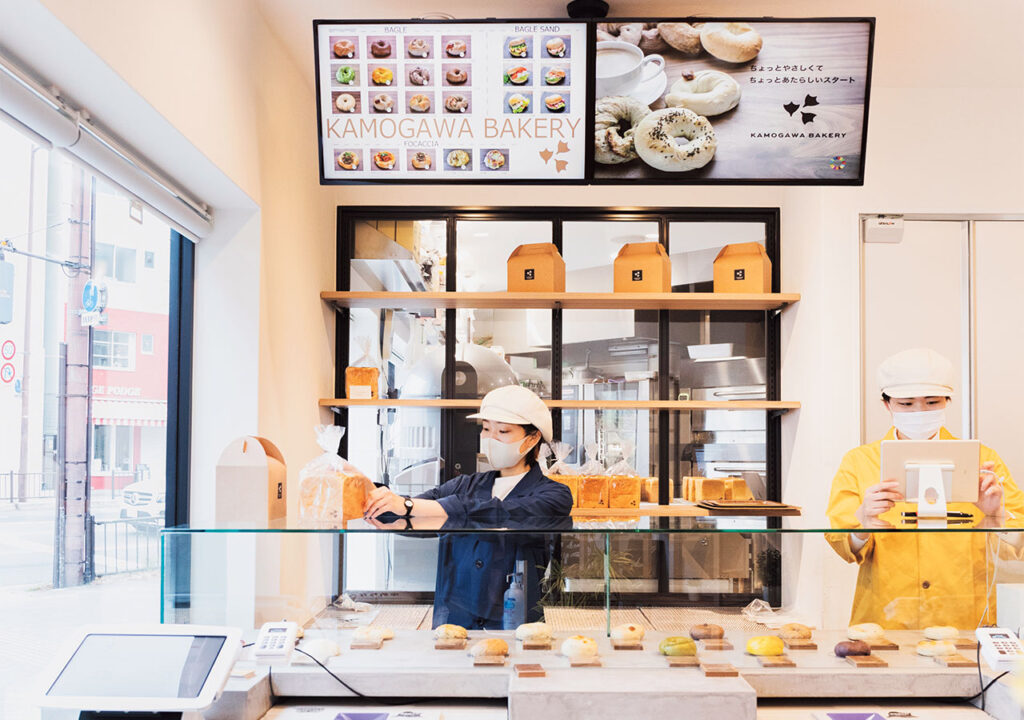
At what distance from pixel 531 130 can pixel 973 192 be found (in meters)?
2.49

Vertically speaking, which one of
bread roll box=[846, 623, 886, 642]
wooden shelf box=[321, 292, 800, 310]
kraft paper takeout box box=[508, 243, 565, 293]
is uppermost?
kraft paper takeout box box=[508, 243, 565, 293]

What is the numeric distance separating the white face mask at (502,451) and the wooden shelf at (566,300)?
1958 millimetres

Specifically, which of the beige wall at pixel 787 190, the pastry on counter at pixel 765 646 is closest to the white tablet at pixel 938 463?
the pastry on counter at pixel 765 646

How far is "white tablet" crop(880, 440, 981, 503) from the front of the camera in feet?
6.76

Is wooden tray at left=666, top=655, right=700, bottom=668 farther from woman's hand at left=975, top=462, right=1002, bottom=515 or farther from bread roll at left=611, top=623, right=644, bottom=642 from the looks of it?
woman's hand at left=975, top=462, right=1002, bottom=515

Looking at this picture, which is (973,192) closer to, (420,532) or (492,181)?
(492,181)

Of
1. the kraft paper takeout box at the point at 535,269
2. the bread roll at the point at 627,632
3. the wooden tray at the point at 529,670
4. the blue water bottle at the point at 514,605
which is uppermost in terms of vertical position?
the kraft paper takeout box at the point at 535,269

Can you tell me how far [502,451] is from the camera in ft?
8.28

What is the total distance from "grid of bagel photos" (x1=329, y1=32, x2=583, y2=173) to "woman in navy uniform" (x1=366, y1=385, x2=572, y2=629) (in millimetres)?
916

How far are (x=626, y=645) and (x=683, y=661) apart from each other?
5.1 inches

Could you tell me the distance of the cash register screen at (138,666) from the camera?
143 cm

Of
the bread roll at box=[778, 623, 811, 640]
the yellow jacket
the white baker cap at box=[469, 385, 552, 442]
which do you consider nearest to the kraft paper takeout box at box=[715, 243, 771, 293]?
the white baker cap at box=[469, 385, 552, 442]

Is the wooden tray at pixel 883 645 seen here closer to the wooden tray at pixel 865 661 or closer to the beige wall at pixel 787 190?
the wooden tray at pixel 865 661

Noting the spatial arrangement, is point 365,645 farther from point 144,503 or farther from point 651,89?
point 651,89
